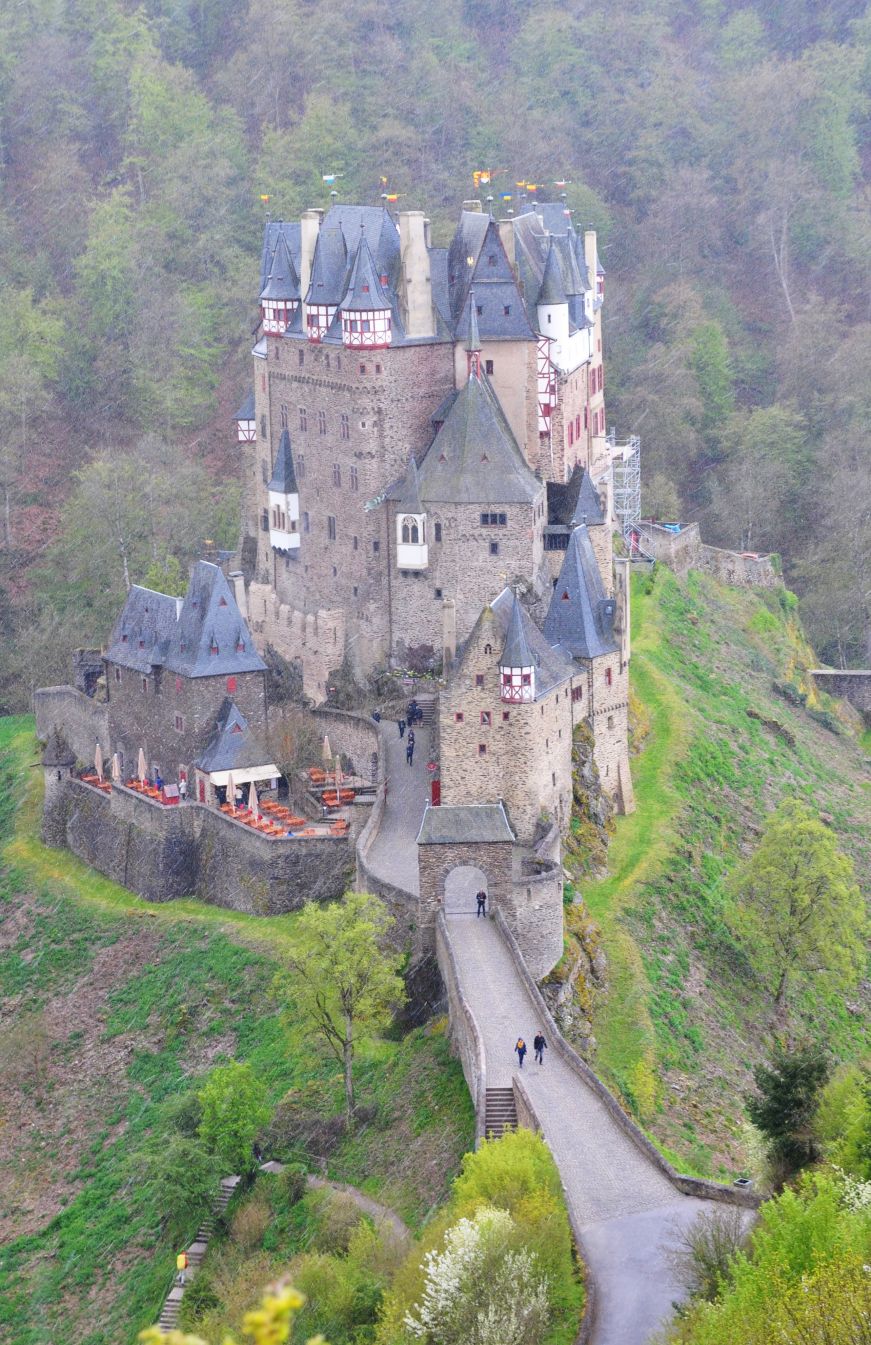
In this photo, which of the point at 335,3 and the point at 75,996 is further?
the point at 335,3

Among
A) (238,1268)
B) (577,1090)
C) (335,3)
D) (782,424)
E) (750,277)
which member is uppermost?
(335,3)

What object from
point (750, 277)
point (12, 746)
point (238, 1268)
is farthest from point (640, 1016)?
point (750, 277)

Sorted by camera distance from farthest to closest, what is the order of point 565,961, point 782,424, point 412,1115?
point 782,424 → point 565,961 → point 412,1115

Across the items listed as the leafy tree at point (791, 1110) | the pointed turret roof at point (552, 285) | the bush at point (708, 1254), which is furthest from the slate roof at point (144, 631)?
the bush at point (708, 1254)

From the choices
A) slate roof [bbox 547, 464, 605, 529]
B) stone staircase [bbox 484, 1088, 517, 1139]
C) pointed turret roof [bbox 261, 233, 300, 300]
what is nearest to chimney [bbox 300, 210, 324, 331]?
pointed turret roof [bbox 261, 233, 300, 300]

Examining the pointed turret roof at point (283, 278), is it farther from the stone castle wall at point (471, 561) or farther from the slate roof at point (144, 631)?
the slate roof at point (144, 631)

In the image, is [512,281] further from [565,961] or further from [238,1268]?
[238,1268]
